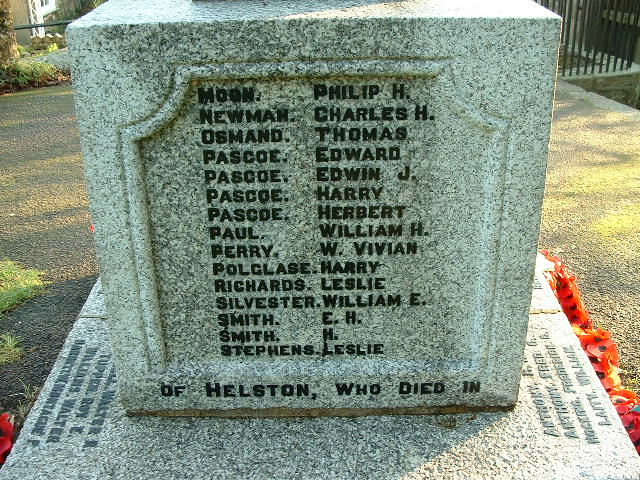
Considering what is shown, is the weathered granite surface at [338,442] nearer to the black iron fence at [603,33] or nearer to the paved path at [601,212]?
the paved path at [601,212]

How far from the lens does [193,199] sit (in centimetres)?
254

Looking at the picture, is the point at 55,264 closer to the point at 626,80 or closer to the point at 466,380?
the point at 466,380

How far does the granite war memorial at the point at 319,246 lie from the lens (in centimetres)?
231

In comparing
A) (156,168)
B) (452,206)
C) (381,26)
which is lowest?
(452,206)

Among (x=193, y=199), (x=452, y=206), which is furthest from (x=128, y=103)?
(x=452, y=206)

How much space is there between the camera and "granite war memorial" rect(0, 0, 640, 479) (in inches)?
91.0

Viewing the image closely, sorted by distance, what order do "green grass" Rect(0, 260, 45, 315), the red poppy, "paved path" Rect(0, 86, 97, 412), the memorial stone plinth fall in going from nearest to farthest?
the memorial stone plinth → the red poppy → "paved path" Rect(0, 86, 97, 412) → "green grass" Rect(0, 260, 45, 315)

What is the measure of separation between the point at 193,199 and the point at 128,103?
425mm

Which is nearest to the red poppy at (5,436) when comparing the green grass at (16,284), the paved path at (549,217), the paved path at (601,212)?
the paved path at (549,217)

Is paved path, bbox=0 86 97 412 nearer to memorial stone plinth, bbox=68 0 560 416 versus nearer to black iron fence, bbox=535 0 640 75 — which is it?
memorial stone plinth, bbox=68 0 560 416

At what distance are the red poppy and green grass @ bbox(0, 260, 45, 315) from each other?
135 cm

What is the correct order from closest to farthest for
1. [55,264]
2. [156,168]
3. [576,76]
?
[156,168], [55,264], [576,76]

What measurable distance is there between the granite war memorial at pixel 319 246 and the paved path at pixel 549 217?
3.29 ft

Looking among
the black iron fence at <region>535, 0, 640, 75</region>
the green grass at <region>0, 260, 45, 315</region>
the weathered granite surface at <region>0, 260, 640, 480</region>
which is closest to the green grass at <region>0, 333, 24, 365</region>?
the green grass at <region>0, 260, 45, 315</region>
